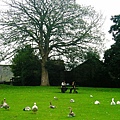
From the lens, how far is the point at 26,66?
60500 millimetres

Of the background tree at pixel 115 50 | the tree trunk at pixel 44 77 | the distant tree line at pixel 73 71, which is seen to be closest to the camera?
the background tree at pixel 115 50

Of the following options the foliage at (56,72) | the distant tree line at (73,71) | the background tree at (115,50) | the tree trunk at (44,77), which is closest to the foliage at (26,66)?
the distant tree line at (73,71)

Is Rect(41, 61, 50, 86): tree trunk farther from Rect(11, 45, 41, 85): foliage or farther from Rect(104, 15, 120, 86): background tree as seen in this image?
Rect(104, 15, 120, 86): background tree

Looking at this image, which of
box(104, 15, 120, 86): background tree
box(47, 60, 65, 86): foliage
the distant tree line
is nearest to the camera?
box(104, 15, 120, 86): background tree

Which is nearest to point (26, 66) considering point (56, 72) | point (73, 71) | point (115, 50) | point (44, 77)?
point (44, 77)

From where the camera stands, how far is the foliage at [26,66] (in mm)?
52731

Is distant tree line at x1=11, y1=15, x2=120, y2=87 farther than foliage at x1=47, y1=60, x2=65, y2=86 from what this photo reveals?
No

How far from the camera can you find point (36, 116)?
16.0 meters

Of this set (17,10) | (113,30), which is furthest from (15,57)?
(113,30)

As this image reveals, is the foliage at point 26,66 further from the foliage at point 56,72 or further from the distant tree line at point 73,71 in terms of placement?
the foliage at point 56,72

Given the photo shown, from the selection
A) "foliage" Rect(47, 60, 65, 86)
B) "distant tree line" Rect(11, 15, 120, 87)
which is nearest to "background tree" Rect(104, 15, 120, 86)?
"distant tree line" Rect(11, 15, 120, 87)

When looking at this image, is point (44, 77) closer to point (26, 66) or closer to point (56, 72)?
point (26, 66)

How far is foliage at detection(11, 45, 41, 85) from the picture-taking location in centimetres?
5273

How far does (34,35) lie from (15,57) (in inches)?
177
